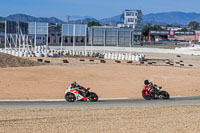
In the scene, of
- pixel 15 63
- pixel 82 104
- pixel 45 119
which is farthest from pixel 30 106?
pixel 15 63

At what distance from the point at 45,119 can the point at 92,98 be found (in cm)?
573

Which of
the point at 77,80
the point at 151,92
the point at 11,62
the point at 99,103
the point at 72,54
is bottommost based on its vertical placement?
the point at 99,103

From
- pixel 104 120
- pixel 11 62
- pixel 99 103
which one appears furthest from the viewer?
pixel 11 62

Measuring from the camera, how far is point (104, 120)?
15.2m

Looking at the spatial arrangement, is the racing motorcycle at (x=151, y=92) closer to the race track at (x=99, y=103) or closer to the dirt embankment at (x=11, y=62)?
the race track at (x=99, y=103)

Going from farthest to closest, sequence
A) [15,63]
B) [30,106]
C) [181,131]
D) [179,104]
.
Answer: [15,63] < [179,104] < [30,106] < [181,131]

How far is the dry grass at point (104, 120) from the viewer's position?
44.0ft

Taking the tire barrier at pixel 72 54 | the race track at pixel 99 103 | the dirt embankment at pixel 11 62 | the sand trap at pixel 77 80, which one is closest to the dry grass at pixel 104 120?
the race track at pixel 99 103

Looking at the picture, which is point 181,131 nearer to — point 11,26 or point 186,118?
point 186,118

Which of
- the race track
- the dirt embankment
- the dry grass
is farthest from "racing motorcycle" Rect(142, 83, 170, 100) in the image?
the dirt embankment

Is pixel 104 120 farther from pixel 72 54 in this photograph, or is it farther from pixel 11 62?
pixel 72 54

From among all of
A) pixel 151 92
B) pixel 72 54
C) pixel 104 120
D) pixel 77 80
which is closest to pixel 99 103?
pixel 151 92

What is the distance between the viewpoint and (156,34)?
182 m

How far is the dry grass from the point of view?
13.4 meters
